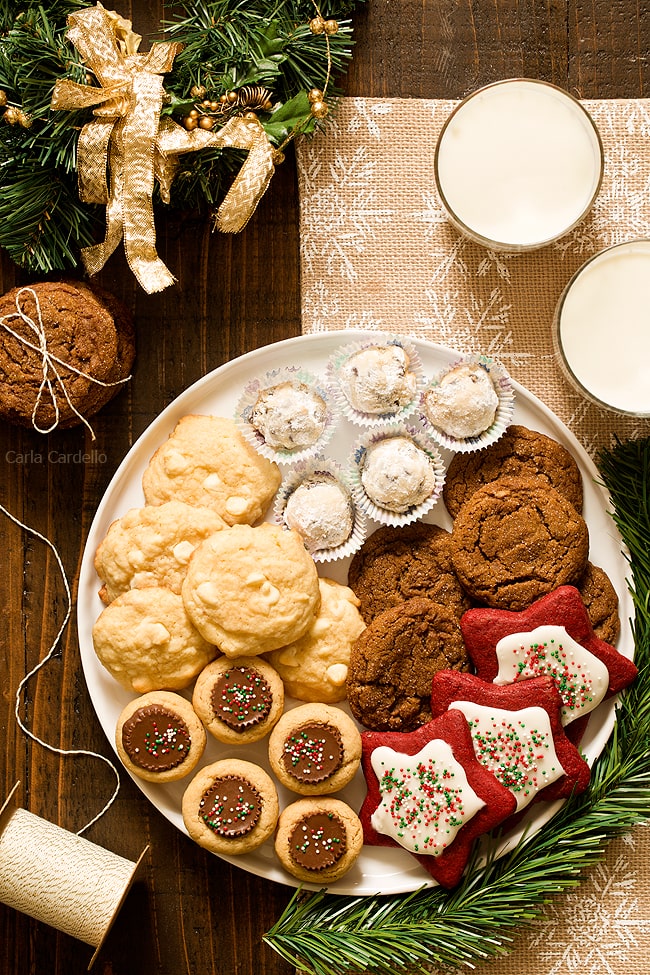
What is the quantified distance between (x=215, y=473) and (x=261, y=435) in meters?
0.15

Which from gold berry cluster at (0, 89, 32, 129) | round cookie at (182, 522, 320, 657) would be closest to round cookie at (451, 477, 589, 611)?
round cookie at (182, 522, 320, 657)

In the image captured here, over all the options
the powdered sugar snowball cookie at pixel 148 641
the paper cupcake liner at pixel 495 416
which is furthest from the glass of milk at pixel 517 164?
the powdered sugar snowball cookie at pixel 148 641

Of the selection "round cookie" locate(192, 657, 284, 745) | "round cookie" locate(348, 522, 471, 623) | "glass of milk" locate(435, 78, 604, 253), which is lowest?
"round cookie" locate(192, 657, 284, 745)

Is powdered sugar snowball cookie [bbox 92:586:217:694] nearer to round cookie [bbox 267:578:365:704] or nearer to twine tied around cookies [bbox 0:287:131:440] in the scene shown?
round cookie [bbox 267:578:365:704]

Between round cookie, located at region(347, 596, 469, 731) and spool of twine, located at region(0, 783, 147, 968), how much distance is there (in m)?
0.67

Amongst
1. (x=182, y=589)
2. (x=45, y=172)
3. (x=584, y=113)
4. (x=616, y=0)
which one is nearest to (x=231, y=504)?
(x=182, y=589)

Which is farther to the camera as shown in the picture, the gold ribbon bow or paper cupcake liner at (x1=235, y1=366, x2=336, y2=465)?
paper cupcake liner at (x1=235, y1=366, x2=336, y2=465)

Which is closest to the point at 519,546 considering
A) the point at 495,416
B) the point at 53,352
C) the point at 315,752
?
the point at 495,416

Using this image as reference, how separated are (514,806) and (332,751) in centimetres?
45

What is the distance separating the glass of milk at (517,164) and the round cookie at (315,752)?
4.17 feet

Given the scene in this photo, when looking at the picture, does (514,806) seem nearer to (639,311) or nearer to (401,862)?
(401,862)

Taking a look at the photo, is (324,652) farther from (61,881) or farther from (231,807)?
(61,881)

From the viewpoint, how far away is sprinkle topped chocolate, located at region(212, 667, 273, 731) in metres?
2.00

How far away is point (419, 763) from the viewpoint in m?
1.96
